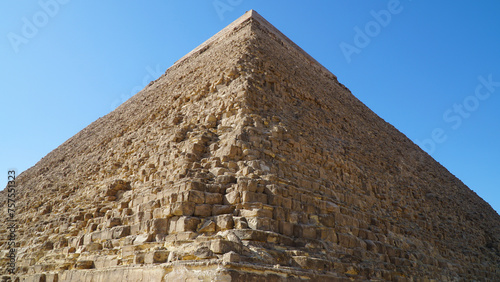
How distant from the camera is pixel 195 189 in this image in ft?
18.0

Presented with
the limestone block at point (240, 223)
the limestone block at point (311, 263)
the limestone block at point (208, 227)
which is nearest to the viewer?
the limestone block at point (311, 263)

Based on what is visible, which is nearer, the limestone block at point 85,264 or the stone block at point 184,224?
the stone block at point 184,224

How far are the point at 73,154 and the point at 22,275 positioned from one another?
26.1 ft

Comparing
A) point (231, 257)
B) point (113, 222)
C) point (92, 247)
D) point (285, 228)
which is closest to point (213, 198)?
point (285, 228)

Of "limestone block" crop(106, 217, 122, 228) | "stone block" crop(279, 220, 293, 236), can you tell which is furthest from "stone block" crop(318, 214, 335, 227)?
"limestone block" crop(106, 217, 122, 228)

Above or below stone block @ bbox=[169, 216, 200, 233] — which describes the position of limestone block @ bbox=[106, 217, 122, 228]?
above

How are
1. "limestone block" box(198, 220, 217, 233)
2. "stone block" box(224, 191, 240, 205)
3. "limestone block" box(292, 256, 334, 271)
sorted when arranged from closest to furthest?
"limestone block" box(292, 256, 334, 271) < "limestone block" box(198, 220, 217, 233) < "stone block" box(224, 191, 240, 205)

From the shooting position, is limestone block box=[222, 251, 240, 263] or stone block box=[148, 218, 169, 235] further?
stone block box=[148, 218, 169, 235]

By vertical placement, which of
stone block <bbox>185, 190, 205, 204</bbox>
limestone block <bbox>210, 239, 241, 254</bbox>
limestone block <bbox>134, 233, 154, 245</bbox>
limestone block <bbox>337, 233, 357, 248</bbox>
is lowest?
limestone block <bbox>210, 239, 241, 254</bbox>

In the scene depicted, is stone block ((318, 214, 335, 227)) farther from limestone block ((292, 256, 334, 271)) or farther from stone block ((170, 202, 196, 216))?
stone block ((170, 202, 196, 216))

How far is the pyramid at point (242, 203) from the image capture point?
484cm

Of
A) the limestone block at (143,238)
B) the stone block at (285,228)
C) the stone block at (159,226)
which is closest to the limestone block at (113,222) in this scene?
the limestone block at (143,238)

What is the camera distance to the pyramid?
4.84m

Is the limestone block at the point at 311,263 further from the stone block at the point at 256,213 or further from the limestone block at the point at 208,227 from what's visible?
the limestone block at the point at 208,227
